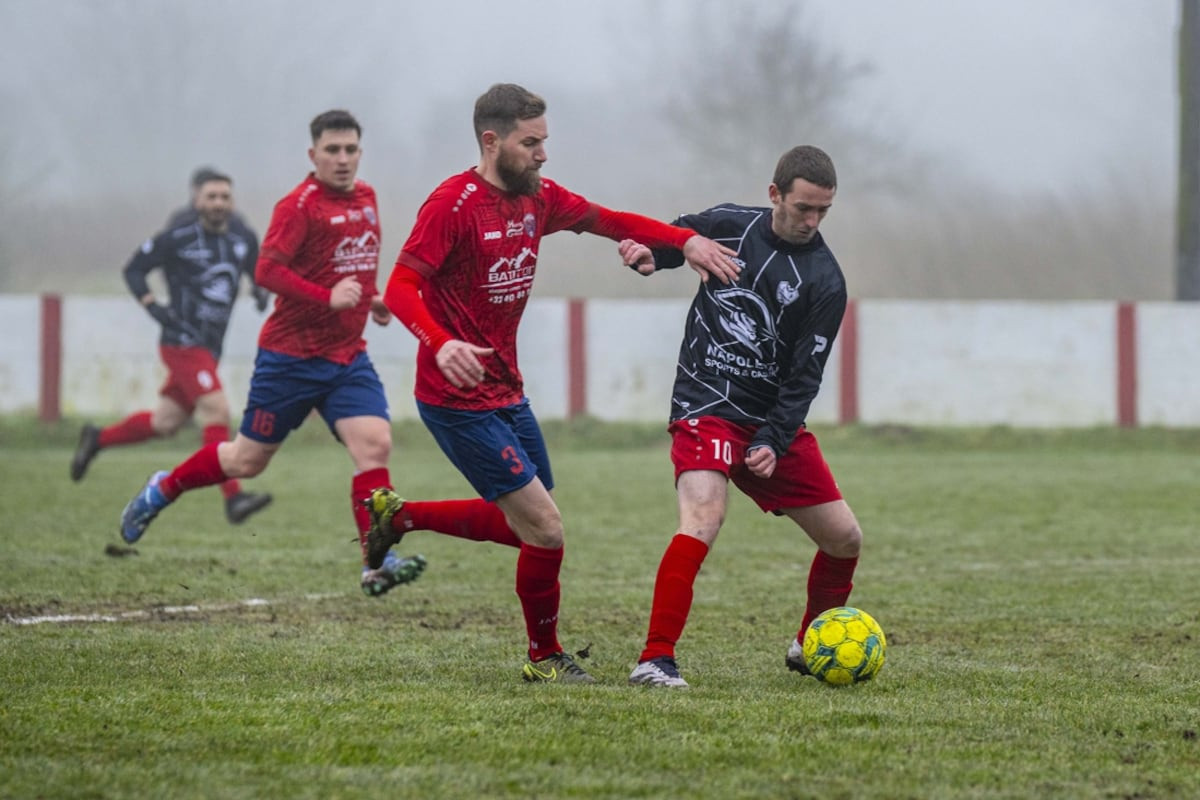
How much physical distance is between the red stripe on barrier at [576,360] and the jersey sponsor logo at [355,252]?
11996 mm

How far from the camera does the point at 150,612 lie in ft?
22.1

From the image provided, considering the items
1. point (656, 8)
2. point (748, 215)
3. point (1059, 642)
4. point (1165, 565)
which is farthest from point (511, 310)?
point (656, 8)

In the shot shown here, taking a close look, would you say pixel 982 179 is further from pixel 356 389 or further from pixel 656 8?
pixel 356 389

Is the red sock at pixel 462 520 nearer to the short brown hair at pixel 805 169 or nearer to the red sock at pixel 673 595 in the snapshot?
the red sock at pixel 673 595

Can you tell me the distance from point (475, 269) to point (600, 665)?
146cm

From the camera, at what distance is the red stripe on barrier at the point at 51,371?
1934cm

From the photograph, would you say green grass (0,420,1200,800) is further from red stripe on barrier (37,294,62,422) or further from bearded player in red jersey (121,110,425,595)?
red stripe on barrier (37,294,62,422)

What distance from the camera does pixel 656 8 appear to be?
39.7 meters

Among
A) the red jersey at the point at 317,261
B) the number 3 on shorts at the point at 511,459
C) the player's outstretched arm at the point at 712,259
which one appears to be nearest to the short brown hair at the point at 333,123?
the red jersey at the point at 317,261

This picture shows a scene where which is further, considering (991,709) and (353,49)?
(353,49)

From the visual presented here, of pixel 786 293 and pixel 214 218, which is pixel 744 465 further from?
pixel 214 218

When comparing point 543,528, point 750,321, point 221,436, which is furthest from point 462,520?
point 221,436

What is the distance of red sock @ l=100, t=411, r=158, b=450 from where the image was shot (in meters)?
10.9

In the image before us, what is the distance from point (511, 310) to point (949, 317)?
14691 millimetres
